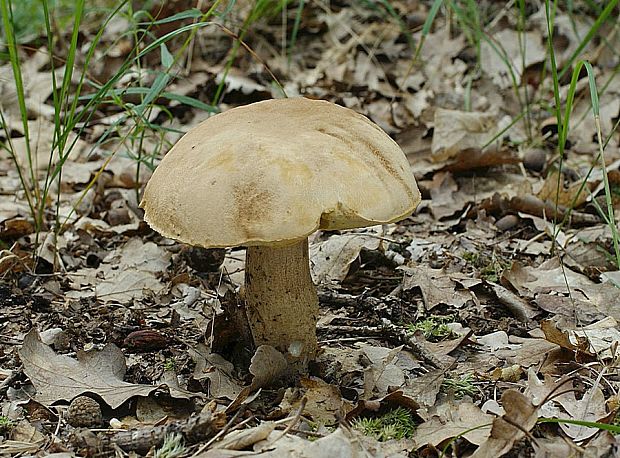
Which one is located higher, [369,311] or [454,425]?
[454,425]

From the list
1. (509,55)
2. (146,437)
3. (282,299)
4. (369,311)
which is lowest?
(369,311)

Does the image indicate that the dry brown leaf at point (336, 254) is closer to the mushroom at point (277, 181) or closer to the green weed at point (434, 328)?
the green weed at point (434, 328)

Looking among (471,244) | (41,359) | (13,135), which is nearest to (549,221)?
(471,244)

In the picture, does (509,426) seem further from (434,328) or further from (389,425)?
(434,328)

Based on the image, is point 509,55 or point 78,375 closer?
point 78,375

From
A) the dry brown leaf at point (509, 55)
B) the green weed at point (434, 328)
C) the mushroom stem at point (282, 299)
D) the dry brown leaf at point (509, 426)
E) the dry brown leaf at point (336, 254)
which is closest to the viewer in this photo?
the dry brown leaf at point (509, 426)

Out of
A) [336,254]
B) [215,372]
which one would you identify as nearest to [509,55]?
[336,254]

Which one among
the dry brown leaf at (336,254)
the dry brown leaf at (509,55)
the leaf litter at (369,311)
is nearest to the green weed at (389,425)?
the leaf litter at (369,311)

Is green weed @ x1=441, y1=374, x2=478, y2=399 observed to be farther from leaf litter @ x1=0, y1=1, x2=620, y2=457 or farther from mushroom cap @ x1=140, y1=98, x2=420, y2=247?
mushroom cap @ x1=140, y1=98, x2=420, y2=247
